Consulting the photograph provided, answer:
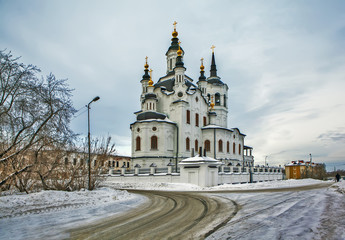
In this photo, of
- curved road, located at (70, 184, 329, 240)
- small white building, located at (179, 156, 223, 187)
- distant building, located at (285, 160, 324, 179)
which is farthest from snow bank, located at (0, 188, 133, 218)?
distant building, located at (285, 160, 324, 179)

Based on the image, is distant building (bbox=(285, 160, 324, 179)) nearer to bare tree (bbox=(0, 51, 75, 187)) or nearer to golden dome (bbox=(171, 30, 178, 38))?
golden dome (bbox=(171, 30, 178, 38))

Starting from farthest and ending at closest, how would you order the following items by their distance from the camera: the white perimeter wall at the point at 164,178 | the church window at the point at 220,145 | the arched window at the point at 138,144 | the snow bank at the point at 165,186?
the church window at the point at 220,145
the arched window at the point at 138,144
the white perimeter wall at the point at 164,178
the snow bank at the point at 165,186

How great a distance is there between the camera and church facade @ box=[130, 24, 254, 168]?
137 feet

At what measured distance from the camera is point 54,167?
15383 mm

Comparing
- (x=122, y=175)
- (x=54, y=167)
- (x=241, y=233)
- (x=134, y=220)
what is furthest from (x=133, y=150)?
(x=241, y=233)

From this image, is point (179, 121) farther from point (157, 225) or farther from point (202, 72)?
point (157, 225)

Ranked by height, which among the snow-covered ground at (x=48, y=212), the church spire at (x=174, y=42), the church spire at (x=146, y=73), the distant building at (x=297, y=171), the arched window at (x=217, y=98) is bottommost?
the distant building at (x=297, y=171)

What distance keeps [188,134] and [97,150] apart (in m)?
26.7

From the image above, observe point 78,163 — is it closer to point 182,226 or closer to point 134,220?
point 134,220

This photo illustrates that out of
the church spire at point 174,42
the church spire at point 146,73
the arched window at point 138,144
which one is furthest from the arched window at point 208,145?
the church spire at point 174,42

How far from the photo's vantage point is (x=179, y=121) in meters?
44.0

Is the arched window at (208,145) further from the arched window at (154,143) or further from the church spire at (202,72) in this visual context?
the church spire at (202,72)

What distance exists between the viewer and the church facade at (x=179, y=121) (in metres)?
41.8

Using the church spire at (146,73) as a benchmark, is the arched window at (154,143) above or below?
below
